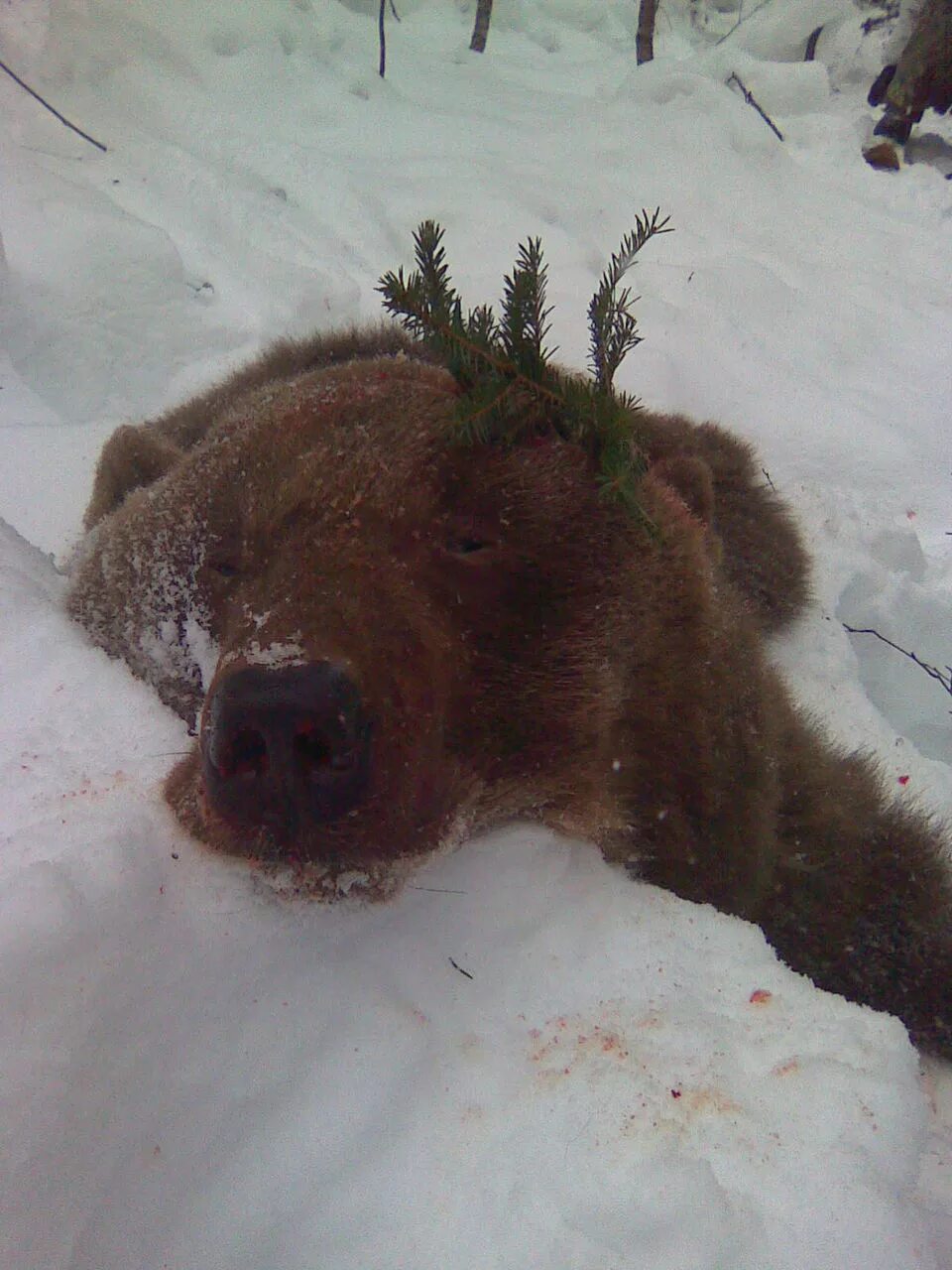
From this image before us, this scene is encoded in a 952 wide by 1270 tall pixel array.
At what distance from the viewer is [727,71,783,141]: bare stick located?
8.21 metres

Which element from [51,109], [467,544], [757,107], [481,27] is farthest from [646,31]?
[467,544]

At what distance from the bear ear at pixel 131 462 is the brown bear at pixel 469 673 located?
0.27 m

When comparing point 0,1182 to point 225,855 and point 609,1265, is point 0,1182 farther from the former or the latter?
point 609,1265

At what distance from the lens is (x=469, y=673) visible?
1997mm

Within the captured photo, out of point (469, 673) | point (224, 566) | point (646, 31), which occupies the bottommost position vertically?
point (224, 566)

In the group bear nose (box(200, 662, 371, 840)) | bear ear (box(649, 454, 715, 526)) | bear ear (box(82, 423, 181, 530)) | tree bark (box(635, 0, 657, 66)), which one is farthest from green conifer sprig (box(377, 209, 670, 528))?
tree bark (box(635, 0, 657, 66))

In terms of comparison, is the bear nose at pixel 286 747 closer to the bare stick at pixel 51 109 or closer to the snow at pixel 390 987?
the snow at pixel 390 987

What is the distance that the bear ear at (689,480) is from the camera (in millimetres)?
2756

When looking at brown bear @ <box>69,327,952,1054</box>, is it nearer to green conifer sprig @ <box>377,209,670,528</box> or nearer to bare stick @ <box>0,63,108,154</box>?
green conifer sprig @ <box>377,209,670,528</box>

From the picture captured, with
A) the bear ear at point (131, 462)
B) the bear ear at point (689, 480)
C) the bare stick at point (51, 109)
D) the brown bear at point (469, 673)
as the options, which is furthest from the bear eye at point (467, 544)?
the bare stick at point (51, 109)

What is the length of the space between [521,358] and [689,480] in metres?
0.87

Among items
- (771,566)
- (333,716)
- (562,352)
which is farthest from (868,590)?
(333,716)

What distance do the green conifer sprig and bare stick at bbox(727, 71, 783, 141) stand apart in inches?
286

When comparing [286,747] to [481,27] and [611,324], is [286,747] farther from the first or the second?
[481,27]
